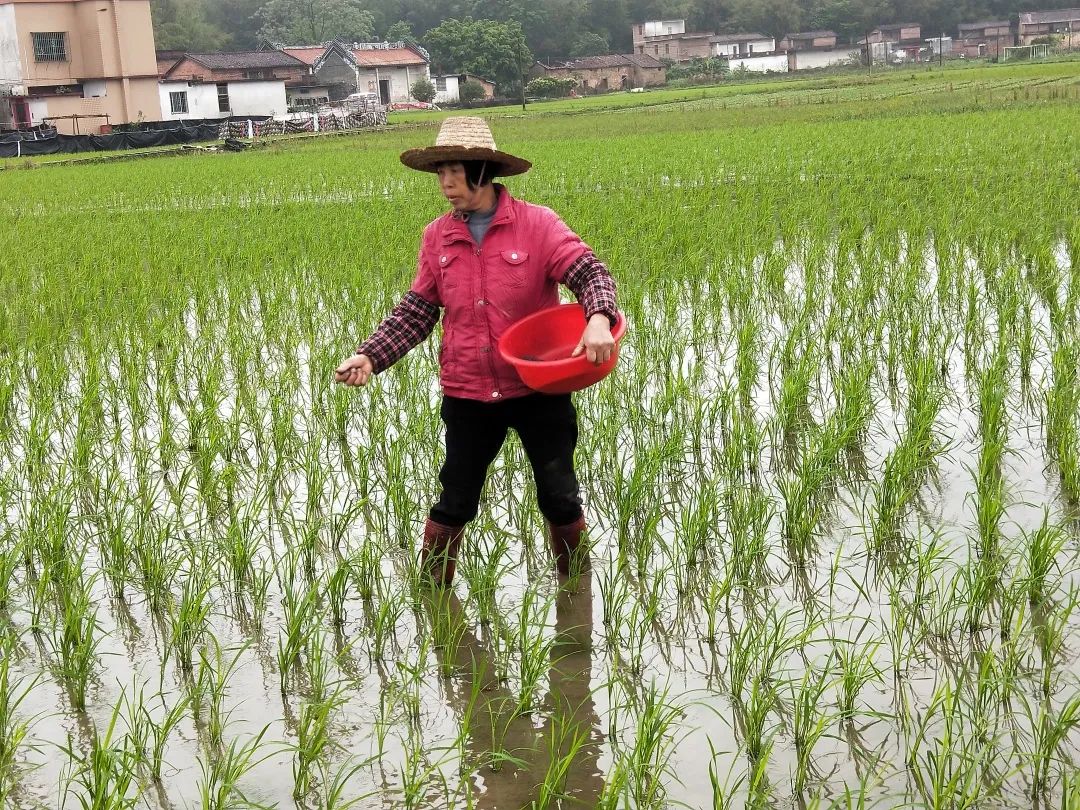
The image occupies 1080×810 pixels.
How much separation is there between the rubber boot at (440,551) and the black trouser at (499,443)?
28 millimetres

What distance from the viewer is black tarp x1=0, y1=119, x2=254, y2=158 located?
26266mm

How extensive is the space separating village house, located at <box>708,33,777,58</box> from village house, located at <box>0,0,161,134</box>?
38.8 metres

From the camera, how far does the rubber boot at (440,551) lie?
9.91 feet

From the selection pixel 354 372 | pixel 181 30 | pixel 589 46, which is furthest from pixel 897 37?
pixel 354 372

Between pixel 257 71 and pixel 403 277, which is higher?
pixel 257 71

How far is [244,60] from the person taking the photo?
129 feet

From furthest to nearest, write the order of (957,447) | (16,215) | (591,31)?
(591,31) < (16,215) < (957,447)

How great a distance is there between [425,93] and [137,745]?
46.9m

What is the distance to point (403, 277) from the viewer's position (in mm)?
7340

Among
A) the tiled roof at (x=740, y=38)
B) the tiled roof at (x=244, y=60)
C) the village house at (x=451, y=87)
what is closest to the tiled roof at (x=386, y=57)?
the village house at (x=451, y=87)

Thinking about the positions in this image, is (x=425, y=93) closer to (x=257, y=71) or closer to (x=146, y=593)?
(x=257, y=71)

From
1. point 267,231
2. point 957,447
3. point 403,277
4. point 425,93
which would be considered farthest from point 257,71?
point 957,447

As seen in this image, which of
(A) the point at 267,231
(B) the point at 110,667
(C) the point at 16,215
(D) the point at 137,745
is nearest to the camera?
(D) the point at 137,745

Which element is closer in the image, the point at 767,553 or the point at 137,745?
the point at 137,745
